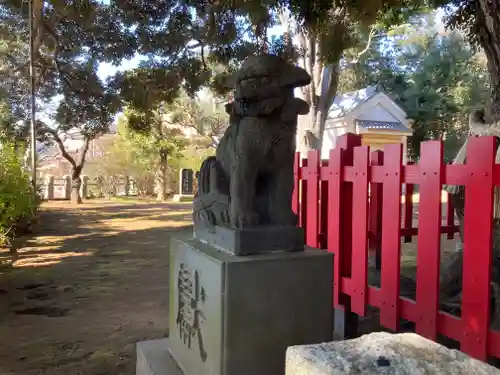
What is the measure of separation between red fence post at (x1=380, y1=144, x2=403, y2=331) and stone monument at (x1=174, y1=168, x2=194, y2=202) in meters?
18.4

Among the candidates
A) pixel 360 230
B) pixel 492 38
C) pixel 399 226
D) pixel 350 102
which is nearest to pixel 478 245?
pixel 399 226

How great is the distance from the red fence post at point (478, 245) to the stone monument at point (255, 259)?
26.8 inches

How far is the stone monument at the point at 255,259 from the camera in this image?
2.02m

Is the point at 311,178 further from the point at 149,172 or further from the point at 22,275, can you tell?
the point at 149,172

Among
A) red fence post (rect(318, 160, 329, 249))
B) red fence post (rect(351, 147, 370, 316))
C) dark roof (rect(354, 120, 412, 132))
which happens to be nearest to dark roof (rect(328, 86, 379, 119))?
dark roof (rect(354, 120, 412, 132))

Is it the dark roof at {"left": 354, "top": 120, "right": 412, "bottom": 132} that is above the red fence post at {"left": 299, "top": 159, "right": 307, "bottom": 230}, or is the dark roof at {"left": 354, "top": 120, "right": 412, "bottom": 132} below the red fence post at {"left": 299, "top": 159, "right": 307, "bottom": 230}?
above

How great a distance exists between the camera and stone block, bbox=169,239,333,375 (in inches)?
78.7

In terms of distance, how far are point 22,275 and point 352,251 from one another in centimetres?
458

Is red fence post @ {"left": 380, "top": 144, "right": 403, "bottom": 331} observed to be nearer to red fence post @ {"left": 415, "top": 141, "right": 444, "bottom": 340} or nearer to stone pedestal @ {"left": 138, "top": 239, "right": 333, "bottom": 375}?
red fence post @ {"left": 415, "top": 141, "right": 444, "bottom": 340}

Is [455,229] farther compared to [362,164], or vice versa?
[455,229]

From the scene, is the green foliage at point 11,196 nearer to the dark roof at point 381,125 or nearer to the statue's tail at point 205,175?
the statue's tail at point 205,175

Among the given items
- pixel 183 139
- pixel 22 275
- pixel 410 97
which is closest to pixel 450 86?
pixel 410 97

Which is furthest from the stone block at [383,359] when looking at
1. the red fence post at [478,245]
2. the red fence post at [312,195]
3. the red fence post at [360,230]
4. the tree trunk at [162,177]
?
the tree trunk at [162,177]

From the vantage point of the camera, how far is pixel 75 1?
530cm
